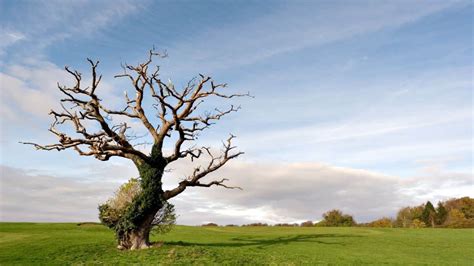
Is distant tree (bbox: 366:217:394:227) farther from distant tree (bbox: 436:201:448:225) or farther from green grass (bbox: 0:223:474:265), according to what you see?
green grass (bbox: 0:223:474:265)

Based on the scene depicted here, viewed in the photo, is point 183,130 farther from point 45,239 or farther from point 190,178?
point 45,239

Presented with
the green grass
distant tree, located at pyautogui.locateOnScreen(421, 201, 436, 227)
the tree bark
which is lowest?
the green grass

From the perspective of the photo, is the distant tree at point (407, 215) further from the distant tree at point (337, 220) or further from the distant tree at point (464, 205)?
the distant tree at point (337, 220)

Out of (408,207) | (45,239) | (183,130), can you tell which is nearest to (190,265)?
(183,130)

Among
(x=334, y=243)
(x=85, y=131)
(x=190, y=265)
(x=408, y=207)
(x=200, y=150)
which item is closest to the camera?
(x=190, y=265)

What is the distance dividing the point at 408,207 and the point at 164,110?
4868 inches

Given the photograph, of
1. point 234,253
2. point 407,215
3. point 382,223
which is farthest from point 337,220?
point 234,253

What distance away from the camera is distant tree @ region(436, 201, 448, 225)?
12720cm

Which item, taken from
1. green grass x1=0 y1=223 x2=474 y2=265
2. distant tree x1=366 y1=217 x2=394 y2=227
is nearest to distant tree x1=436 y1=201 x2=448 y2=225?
distant tree x1=366 y1=217 x2=394 y2=227

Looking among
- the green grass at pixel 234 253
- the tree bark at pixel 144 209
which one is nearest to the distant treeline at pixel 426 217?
the green grass at pixel 234 253

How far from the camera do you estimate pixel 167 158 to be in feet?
110

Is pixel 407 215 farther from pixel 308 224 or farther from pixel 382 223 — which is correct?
pixel 308 224

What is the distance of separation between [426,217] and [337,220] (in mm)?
42136

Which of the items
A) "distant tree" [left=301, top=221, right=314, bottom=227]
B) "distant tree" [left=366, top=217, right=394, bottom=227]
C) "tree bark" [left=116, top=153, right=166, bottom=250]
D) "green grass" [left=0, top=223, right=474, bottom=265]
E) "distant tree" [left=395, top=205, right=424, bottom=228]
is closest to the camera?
"green grass" [left=0, top=223, right=474, bottom=265]
